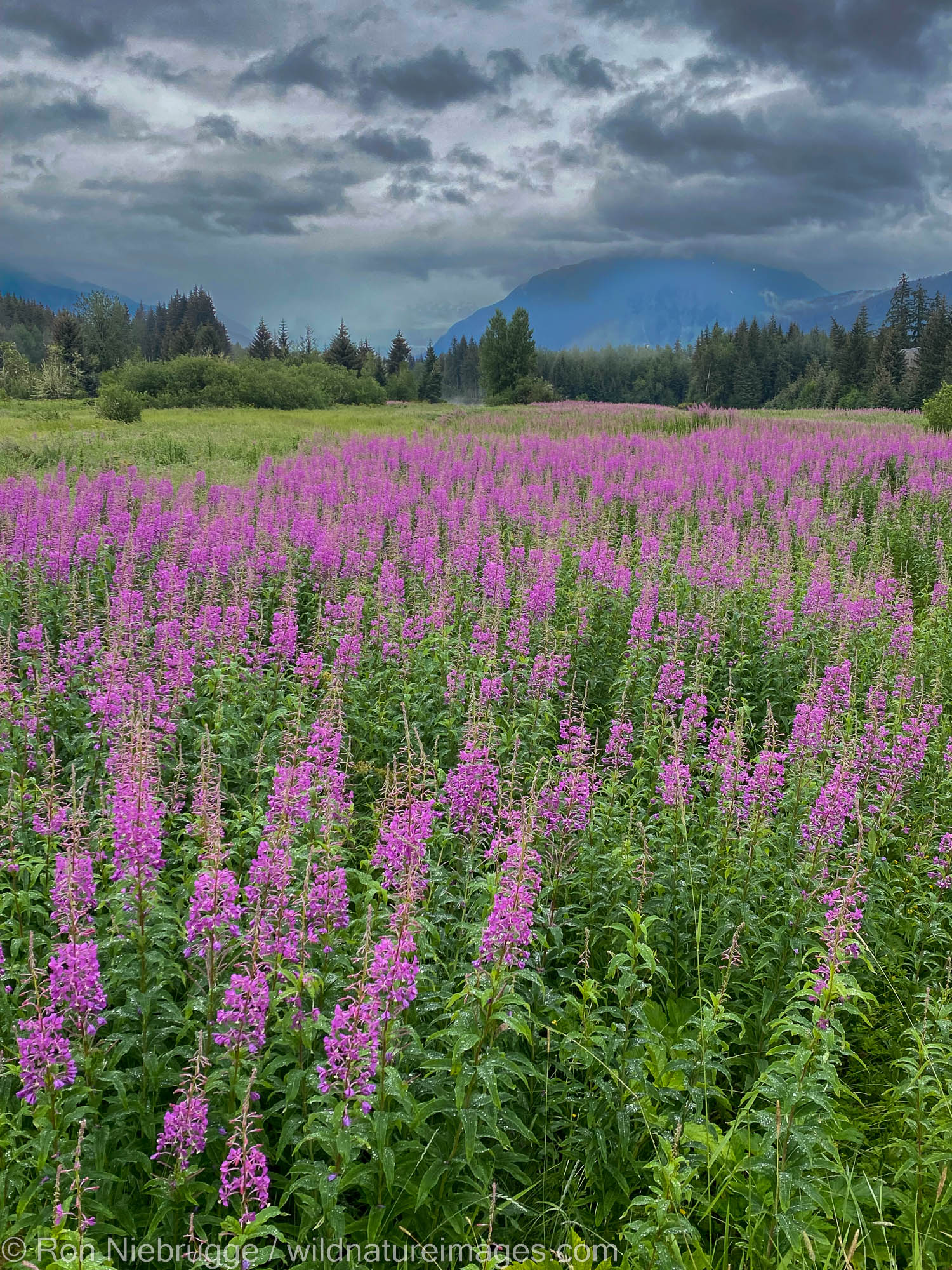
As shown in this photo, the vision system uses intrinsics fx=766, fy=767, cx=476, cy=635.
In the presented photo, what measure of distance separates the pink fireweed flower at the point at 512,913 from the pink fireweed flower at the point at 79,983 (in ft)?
5.04

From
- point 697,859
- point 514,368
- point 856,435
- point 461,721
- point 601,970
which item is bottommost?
point 601,970

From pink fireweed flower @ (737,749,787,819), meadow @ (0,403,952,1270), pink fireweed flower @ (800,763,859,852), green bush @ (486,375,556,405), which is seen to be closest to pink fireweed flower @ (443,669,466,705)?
meadow @ (0,403,952,1270)

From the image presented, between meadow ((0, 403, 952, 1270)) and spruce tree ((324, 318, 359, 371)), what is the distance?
9013cm

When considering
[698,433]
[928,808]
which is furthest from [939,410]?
[928,808]

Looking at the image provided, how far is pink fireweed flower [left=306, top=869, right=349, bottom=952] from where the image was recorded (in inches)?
140

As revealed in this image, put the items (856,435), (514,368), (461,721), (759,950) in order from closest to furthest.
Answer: (759,950) → (461,721) → (856,435) → (514,368)

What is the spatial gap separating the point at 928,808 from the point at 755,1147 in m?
3.80

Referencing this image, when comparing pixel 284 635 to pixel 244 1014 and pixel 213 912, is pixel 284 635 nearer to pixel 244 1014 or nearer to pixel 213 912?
pixel 213 912

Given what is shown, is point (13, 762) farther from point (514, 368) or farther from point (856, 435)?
point (514, 368)

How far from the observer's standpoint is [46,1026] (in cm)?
289

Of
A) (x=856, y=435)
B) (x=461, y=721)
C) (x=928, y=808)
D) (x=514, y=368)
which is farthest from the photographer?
(x=514, y=368)

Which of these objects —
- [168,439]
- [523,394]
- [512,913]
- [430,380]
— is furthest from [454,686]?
[430,380]

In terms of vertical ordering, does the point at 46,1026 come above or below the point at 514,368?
below

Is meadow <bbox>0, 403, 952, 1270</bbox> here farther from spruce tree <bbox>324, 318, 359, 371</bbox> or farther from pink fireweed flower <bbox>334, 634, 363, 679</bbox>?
spruce tree <bbox>324, 318, 359, 371</bbox>
